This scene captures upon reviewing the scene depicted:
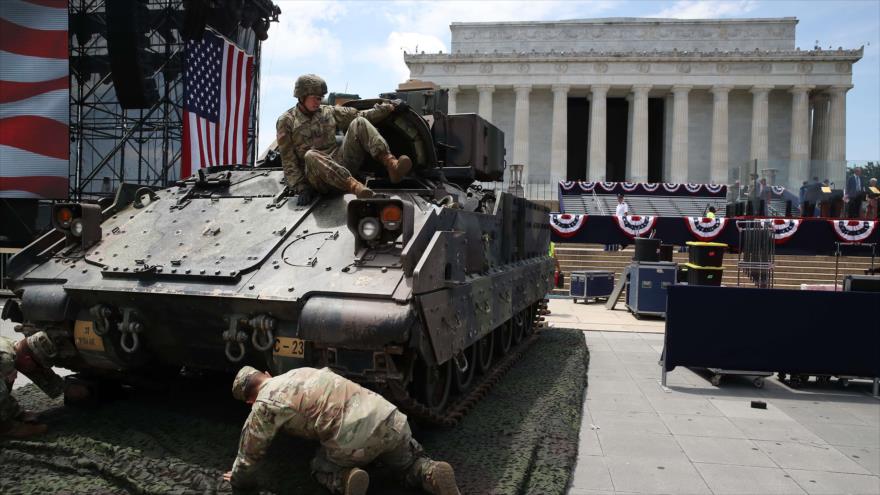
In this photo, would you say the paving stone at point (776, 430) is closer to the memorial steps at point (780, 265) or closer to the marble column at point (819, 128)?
the memorial steps at point (780, 265)

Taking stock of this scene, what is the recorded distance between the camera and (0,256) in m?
15.1

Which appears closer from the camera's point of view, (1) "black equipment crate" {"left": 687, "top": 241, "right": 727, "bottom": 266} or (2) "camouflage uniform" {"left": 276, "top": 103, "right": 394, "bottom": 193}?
(2) "camouflage uniform" {"left": 276, "top": 103, "right": 394, "bottom": 193}

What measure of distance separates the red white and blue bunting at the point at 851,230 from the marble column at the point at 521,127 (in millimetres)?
28090

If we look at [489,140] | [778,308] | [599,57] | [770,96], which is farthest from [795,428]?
[770,96]

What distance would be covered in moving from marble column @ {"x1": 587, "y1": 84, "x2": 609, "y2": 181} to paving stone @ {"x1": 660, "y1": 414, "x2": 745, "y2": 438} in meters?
40.0

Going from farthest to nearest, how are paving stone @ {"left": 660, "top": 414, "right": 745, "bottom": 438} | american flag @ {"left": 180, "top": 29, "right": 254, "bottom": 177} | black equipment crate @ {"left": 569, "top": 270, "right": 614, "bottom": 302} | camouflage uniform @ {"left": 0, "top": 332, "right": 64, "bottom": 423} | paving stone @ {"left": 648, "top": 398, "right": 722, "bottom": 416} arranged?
1. black equipment crate @ {"left": 569, "top": 270, "right": 614, "bottom": 302}
2. american flag @ {"left": 180, "top": 29, "right": 254, "bottom": 177}
3. paving stone @ {"left": 648, "top": 398, "right": 722, "bottom": 416}
4. paving stone @ {"left": 660, "top": 414, "right": 745, "bottom": 438}
5. camouflage uniform @ {"left": 0, "top": 332, "right": 64, "bottom": 423}

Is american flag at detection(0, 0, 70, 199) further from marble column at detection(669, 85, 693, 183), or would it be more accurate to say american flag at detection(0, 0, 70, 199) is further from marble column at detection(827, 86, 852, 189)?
marble column at detection(827, 86, 852, 189)

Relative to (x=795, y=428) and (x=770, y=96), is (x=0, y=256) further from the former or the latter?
(x=770, y=96)

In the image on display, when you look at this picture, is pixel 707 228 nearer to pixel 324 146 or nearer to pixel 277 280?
pixel 324 146

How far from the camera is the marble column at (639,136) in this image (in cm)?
4516

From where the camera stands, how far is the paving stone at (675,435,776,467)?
5324 mm

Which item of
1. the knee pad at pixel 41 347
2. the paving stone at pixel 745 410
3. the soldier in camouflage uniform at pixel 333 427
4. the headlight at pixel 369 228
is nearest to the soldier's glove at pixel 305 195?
the headlight at pixel 369 228

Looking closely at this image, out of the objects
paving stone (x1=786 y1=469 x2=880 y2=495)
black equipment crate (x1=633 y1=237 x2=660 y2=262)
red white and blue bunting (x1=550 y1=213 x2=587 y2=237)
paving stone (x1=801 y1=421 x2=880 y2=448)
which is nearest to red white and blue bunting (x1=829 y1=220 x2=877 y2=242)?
red white and blue bunting (x1=550 y1=213 x2=587 y2=237)

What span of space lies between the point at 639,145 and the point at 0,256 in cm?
3894
